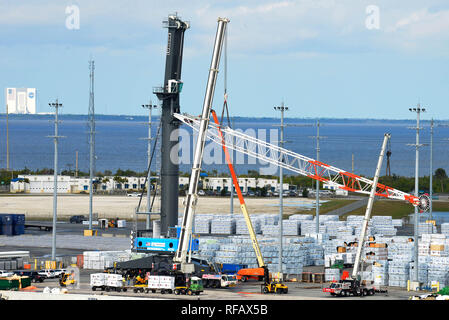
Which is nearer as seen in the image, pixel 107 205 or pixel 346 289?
pixel 346 289

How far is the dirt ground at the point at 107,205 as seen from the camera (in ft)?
410

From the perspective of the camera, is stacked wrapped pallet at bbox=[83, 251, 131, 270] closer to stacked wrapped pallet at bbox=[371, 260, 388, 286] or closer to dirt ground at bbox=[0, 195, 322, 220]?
stacked wrapped pallet at bbox=[371, 260, 388, 286]

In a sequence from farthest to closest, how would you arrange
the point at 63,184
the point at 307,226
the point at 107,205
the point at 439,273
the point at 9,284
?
the point at 63,184, the point at 107,205, the point at 307,226, the point at 439,273, the point at 9,284

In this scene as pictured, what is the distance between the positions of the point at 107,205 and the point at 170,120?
230ft

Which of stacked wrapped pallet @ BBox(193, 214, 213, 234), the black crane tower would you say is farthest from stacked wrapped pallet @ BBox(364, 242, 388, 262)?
stacked wrapped pallet @ BBox(193, 214, 213, 234)

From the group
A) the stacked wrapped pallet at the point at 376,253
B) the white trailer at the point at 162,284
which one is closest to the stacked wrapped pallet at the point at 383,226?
the stacked wrapped pallet at the point at 376,253

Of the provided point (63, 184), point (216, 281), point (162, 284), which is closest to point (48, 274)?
point (162, 284)

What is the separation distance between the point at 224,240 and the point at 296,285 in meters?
14.2

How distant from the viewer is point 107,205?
137625mm

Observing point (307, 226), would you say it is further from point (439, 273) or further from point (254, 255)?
point (439, 273)

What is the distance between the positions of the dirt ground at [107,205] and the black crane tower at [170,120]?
48885 mm

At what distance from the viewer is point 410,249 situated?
7388cm

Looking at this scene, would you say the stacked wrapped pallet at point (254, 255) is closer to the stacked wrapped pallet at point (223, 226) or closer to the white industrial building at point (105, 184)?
the stacked wrapped pallet at point (223, 226)
